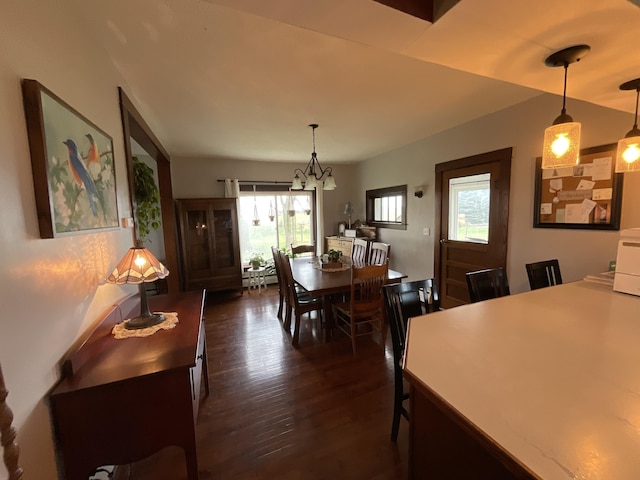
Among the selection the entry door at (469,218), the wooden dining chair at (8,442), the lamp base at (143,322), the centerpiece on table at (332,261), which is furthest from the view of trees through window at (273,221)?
the wooden dining chair at (8,442)

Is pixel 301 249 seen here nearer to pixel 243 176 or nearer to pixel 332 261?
pixel 332 261

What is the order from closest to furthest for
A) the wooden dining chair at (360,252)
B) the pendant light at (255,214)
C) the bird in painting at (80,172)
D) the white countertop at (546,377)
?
the white countertop at (546,377), the bird in painting at (80,172), the wooden dining chair at (360,252), the pendant light at (255,214)

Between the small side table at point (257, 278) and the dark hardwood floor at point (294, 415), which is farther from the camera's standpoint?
the small side table at point (257, 278)

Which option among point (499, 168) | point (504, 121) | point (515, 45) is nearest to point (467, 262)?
point (499, 168)

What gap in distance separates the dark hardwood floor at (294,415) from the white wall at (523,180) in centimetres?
172

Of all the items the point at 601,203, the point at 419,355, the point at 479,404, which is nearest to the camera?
the point at 479,404

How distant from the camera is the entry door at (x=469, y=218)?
2.90 m

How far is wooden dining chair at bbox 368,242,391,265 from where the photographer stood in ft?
10.6

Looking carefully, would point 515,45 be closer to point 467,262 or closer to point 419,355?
point 419,355

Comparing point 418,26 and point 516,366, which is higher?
point 418,26

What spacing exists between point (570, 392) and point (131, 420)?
1582 millimetres

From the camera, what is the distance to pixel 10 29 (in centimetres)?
87

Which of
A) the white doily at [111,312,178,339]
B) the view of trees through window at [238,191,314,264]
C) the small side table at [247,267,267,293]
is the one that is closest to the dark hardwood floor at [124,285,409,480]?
the white doily at [111,312,178,339]

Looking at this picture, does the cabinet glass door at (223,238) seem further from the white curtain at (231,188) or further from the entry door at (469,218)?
the entry door at (469,218)
